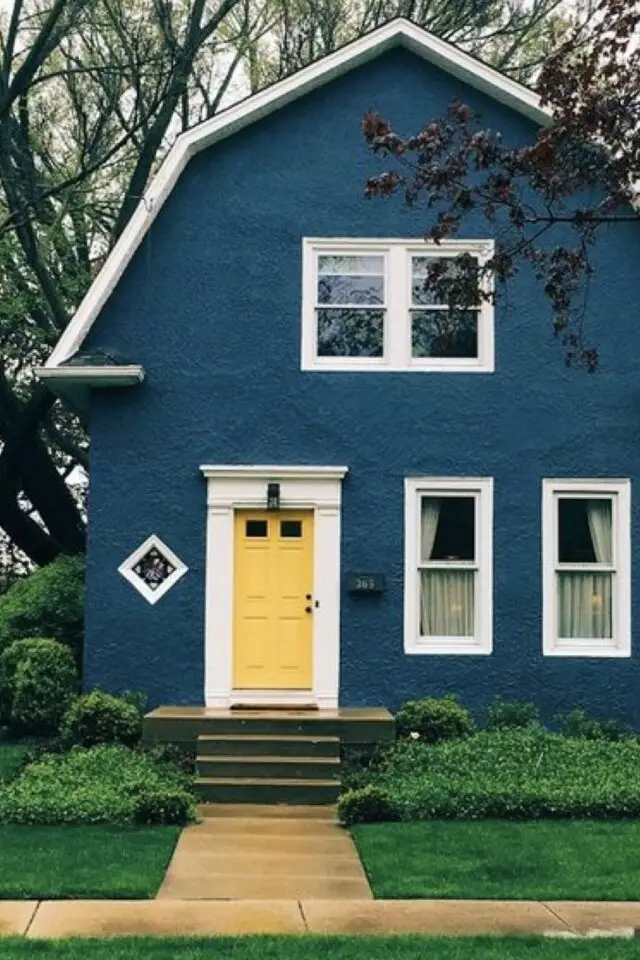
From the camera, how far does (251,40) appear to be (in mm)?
23156

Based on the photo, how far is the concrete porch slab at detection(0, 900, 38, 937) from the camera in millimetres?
7875

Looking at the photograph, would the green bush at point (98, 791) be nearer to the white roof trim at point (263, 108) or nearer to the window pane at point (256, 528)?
the window pane at point (256, 528)

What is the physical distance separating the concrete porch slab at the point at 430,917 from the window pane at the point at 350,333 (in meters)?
7.90

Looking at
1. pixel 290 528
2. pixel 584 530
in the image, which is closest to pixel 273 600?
pixel 290 528

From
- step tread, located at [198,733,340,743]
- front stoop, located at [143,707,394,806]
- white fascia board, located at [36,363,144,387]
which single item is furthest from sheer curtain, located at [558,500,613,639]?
white fascia board, located at [36,363,144,387]

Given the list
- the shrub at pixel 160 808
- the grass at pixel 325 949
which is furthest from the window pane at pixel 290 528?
the grass at pixel 325 949

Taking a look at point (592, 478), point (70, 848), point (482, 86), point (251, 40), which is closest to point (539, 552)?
point (592, 478)

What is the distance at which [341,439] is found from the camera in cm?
1524

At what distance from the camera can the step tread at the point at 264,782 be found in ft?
41.9

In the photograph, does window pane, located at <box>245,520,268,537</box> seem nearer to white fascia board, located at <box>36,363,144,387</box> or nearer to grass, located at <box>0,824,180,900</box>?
white fascia board, located at <box>36,363,144,387</box>

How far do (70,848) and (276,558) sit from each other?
5561 millimetres

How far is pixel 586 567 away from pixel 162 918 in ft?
27.1

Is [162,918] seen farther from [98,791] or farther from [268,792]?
[268,792]

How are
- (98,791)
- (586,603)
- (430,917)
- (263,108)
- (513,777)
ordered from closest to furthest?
(430,917) < (98,791) < (513,777) < (263,108) < (586,603)
